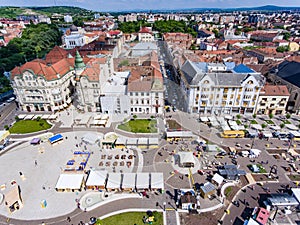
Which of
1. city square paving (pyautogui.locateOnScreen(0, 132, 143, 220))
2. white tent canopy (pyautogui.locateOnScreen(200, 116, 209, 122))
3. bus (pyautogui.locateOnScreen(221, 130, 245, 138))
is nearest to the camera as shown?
city square paving (pyautogui.locateOnScreen(0, 132, 143, 220))

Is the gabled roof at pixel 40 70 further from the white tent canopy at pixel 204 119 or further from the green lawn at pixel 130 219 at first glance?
the green lawn at pixel 130 219

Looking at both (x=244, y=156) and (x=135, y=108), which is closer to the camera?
(x=244, y=156)

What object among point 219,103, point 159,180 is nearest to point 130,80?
point 219,103

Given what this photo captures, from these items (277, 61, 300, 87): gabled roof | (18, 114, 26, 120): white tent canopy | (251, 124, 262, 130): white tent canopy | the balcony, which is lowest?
(251, 124, 262, 130): white tent canopy

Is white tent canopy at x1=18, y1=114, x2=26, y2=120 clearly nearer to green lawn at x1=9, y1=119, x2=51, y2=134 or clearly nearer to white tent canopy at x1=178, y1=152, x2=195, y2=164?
green lawn at x1=9, y1=119, x2=51, y2=134

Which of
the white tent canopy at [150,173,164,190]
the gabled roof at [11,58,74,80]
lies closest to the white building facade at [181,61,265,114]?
the white tent canopy at [150,173,164,190]

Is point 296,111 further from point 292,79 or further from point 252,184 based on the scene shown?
point 252,184
